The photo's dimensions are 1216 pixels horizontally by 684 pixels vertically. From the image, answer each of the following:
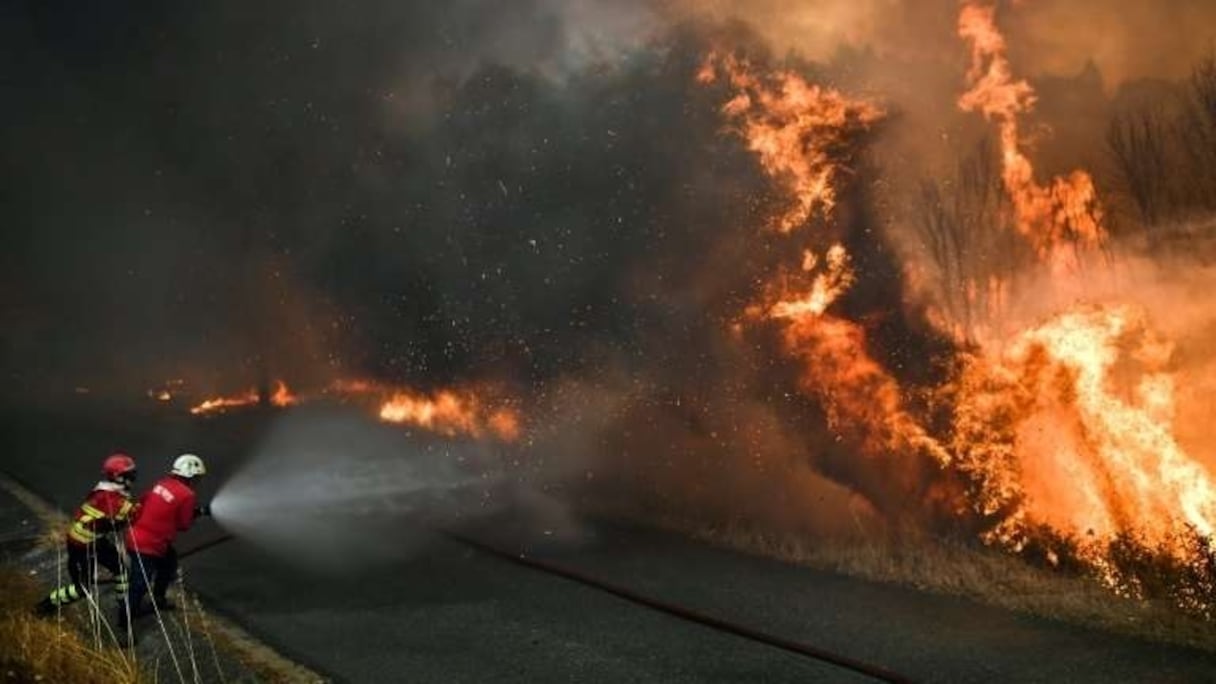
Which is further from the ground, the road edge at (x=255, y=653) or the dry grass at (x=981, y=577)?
the dry grass at (x=981, y=577)

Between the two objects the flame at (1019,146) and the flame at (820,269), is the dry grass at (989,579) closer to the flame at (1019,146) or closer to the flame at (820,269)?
the flame at (820,269)

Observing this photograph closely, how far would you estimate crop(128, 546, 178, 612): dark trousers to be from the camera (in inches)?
317

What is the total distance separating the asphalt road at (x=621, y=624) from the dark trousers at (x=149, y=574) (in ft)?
2.08

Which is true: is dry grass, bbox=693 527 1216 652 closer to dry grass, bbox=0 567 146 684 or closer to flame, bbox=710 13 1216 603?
flame, bbox=710 13 1216 603

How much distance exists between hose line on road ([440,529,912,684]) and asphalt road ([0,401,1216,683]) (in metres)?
0.10

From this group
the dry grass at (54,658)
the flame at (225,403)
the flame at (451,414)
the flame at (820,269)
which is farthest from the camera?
the flame at (225,403)

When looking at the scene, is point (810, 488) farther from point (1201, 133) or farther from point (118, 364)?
point (118, 364)

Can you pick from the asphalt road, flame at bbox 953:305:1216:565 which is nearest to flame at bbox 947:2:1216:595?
flame at bbox 953:305:1216:565

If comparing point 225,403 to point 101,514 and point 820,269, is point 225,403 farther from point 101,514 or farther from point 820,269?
point 101,514

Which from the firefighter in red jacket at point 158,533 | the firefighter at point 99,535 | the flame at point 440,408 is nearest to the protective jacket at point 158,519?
the firefighter in red jacket at point 158,533

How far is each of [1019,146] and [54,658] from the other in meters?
16.0

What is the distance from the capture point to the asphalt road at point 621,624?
23.0 ft

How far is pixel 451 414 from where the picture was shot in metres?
21.7

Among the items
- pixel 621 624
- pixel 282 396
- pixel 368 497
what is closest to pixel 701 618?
pixel 621 624
